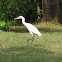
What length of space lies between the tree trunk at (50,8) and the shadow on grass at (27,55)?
9.31m

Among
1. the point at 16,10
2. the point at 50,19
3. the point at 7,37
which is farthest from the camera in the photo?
the point at 16,10

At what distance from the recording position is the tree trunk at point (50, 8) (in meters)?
19.0

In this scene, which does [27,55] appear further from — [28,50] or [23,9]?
[23,9]

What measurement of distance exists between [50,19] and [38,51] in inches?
401

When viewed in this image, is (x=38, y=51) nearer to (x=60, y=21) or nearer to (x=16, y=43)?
(x=16, y=43)

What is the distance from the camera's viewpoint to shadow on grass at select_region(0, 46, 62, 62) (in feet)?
26.4

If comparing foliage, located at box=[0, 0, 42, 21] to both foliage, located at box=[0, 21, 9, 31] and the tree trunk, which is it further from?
foliage, located at box=[0, 21, 9, 31]

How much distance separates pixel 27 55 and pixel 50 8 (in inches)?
423

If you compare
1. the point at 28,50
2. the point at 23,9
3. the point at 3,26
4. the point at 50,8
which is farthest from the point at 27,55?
the point at 23,9

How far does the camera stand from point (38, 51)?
369 inches

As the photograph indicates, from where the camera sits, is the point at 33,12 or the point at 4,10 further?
the point at 33,12

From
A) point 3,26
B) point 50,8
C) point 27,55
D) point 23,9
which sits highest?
point 50,8

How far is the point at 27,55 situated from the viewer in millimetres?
8758

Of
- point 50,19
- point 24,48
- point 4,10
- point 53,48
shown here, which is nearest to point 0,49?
point 24,48
